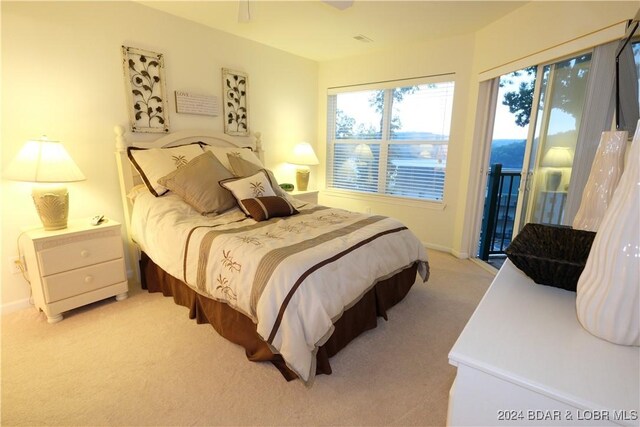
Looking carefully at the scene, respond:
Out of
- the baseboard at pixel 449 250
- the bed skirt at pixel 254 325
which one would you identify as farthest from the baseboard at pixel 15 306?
the baseboard at pixel 449 250

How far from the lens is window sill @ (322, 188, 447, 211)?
3787 mm

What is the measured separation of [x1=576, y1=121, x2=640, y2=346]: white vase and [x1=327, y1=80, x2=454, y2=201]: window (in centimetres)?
316

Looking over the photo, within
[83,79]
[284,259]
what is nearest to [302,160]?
[83,79]

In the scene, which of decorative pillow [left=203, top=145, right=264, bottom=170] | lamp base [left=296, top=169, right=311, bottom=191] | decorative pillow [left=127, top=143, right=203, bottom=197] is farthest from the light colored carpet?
lamp base [left=296, top=169, right=311, bottom=191]

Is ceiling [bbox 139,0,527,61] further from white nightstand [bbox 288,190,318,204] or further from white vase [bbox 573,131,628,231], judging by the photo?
white vase [bbox 573,131,628,231]

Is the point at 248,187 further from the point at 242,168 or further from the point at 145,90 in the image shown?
the point at 145,90

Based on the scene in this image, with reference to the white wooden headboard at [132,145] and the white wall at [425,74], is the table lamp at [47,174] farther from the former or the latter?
the white wall at [425,74]

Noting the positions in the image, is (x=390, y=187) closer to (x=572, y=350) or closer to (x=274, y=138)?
(x=274, y=138)

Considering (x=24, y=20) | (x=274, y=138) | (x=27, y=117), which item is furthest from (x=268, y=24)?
(x=27, y=117)

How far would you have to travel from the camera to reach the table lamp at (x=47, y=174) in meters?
2.00

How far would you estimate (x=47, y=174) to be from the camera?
202 cm

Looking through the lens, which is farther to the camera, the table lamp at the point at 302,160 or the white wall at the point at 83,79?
the table lamp at the point at 302,160

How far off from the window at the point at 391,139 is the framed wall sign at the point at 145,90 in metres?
2.39

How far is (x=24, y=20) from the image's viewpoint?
2.13 meters
